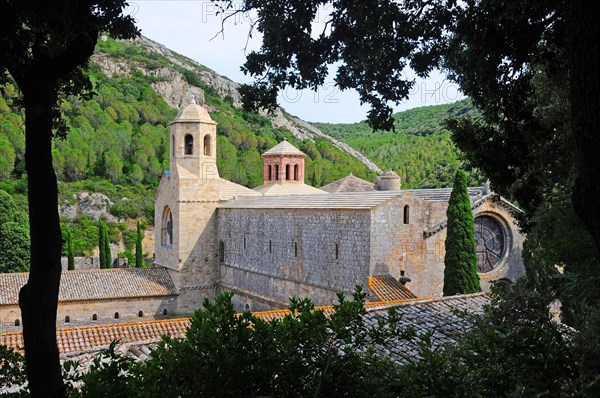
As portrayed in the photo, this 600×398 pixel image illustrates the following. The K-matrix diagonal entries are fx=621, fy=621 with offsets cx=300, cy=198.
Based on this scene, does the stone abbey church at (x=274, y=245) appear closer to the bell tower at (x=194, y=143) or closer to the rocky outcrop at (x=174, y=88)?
the bell tower at (x=194, y=143)

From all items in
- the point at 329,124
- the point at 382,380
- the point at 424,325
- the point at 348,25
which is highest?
the point at 329,124

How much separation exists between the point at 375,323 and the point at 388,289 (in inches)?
270

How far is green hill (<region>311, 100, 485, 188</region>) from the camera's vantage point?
52656 mm

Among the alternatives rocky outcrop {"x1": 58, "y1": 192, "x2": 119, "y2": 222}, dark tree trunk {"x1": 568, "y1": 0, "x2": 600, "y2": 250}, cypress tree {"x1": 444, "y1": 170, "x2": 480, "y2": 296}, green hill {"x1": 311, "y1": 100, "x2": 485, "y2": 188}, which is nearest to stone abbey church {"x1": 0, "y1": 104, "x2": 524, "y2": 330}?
cypress tree {"x1": 444, "y1": 170, "x2": 480, "y2": 296}

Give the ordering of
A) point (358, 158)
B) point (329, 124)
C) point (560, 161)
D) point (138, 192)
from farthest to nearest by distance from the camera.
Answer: point (329, 124) → point (358, 158) → point (138, 192) → point (560, 161)

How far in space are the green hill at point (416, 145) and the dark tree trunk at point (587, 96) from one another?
36908 millimetres

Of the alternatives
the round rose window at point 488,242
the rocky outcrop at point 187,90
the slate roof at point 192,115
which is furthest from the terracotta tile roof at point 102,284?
the rocky outcrop at point 187,90

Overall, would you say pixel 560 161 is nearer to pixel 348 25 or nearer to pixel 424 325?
pixel 348 25

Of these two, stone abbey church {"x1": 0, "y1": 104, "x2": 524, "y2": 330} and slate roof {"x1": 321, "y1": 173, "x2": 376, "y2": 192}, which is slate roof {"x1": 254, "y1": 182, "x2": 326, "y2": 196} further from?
slate roof {"x1": 321, "y1": 173, "x2": 376, "y2": 192}

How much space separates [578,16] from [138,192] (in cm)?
5254

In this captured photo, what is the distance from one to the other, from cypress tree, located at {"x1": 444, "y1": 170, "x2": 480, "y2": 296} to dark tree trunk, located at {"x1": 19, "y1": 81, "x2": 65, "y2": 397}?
1438 cm

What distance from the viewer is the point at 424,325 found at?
33.2 ft

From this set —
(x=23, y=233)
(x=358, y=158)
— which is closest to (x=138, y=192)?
(x=23, y=233)

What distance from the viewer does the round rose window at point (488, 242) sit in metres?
19.8
